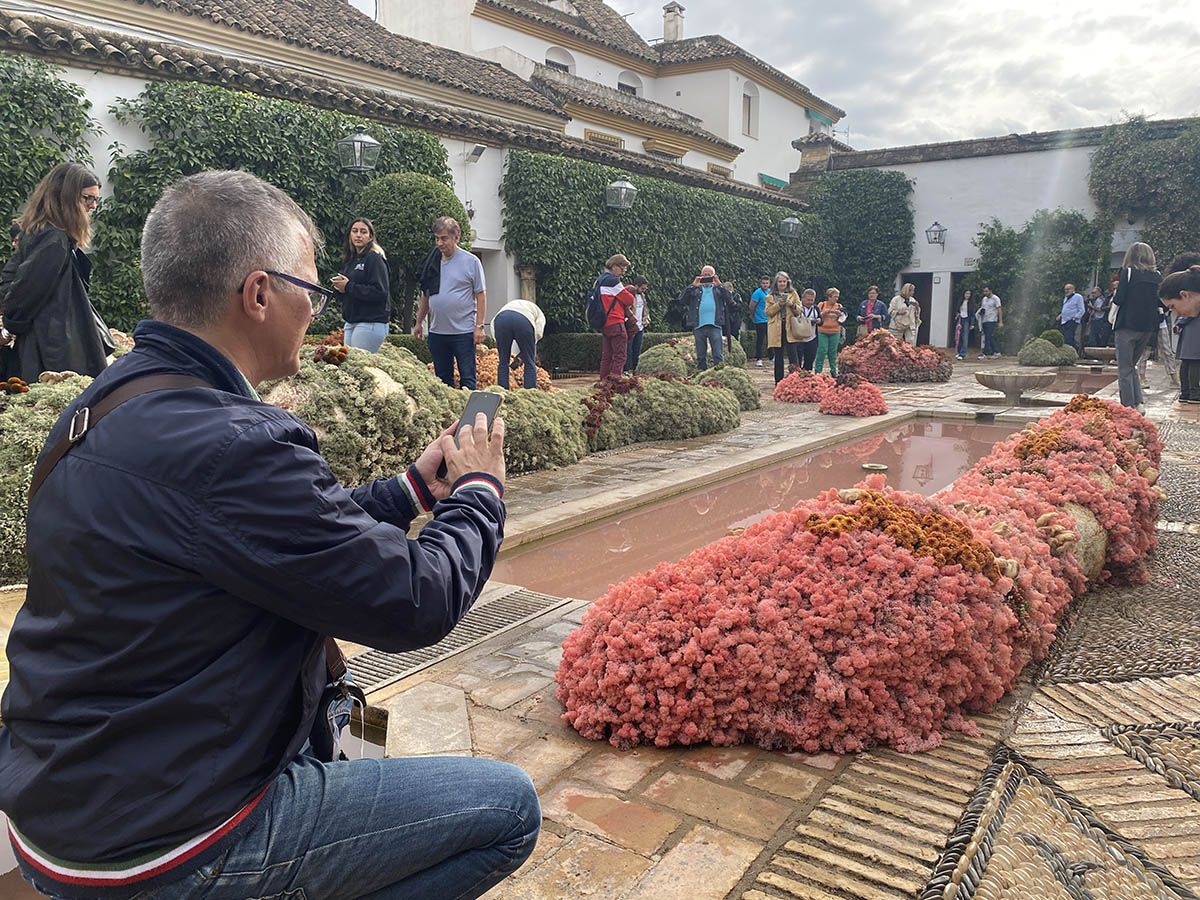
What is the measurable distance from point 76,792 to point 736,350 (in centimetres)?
1572

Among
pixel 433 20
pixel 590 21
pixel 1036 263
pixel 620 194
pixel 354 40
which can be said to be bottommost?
→ pixel 1036 263

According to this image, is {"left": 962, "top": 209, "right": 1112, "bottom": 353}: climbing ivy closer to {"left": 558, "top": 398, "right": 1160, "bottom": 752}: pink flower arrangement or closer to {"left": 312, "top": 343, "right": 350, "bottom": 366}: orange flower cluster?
{"left": 312, "top": 343, "right": 350, "bottom": 366}: orange flower cluster

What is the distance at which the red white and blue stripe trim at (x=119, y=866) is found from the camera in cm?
126

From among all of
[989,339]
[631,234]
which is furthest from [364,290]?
[989,339]

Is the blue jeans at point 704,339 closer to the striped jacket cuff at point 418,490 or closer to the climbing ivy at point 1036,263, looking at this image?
the striped jacket cuff at point 418,490

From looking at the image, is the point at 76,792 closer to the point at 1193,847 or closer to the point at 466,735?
the point at 466,735

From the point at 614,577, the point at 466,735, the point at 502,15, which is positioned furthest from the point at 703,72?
the point at 466,735

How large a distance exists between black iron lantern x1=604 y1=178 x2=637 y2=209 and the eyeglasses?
17.1 m

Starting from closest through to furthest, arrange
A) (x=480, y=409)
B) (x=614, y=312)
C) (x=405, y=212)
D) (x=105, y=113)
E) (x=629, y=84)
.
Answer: (x=480, y=409)
(x=614, y=312)
(x=105, y=113)
(x=405, y=212)
(x=629, y=84)

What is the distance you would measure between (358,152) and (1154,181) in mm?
20742

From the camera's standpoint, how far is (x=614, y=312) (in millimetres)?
10625

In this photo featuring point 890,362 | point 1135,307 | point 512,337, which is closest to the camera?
point 512,337

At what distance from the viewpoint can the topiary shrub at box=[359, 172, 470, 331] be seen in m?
12.9

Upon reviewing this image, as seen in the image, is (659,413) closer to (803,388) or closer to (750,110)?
(803,388)
